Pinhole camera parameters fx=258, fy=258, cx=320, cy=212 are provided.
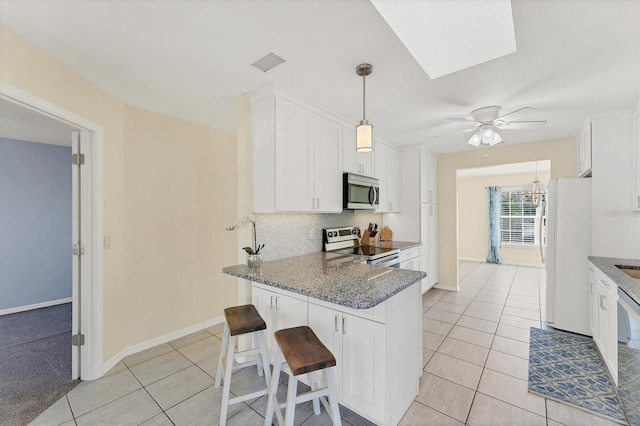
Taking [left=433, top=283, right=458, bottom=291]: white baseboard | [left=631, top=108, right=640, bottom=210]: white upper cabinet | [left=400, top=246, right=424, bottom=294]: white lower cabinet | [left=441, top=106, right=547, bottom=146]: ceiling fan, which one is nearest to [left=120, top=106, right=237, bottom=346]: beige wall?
[left=400, top=246, right=424, bottom=294]: white lower cabinet

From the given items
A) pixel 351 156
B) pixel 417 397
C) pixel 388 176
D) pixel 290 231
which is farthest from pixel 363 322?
pixel 388 176

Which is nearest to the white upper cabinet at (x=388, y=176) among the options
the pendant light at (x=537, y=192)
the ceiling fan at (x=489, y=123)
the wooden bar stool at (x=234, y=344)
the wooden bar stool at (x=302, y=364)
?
the ceiling fan at (x=489, y=123)

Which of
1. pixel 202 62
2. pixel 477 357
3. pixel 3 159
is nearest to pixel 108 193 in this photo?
pixel 202 62

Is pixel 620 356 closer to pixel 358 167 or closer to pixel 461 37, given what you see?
pixel 461 37

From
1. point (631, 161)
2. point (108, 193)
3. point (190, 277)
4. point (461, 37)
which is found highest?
point (461, 37)

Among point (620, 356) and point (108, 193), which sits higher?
point (108, 193)

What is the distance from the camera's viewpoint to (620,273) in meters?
2.13

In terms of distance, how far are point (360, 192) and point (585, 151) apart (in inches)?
107

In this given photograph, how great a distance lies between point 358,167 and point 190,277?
245cm

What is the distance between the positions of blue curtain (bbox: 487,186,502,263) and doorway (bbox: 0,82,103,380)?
26.9 feet

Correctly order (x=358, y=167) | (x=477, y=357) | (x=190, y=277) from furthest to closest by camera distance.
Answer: (x=358, y=167), (x=190, y=277), (x=477, y=357)

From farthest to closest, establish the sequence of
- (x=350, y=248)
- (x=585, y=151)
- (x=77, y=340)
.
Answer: (x=350, y=248)
(x=585, y=151)
(x=77, y=340)

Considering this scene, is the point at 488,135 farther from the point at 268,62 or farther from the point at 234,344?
the point at 234,344

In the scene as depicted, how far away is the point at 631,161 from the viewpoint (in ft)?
8.63
